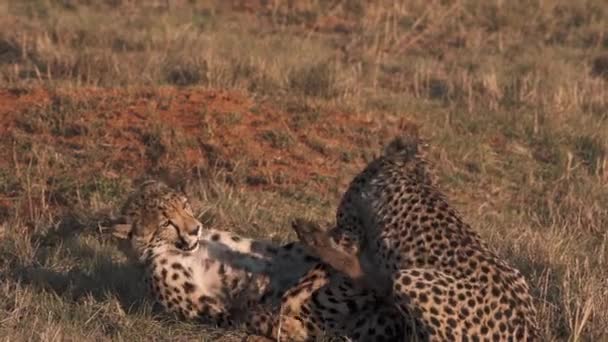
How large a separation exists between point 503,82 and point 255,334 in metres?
5.64

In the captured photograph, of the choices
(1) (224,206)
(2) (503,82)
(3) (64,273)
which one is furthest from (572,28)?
(3) (64,273)

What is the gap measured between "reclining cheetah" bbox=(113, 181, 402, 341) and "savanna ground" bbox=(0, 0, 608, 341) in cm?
15

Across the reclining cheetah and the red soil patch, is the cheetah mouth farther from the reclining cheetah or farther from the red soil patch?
the red soil patch

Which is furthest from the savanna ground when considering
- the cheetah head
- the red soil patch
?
the cheetah head

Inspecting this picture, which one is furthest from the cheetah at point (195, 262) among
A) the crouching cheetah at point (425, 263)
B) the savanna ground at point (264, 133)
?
the crouching cheetah at point (425, 263)

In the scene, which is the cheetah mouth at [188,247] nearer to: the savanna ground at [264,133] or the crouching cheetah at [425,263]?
the savanna ground at [264,133]

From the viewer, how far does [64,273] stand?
210 inches

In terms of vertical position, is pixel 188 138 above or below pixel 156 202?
below

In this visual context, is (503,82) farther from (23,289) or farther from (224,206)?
(23,289)

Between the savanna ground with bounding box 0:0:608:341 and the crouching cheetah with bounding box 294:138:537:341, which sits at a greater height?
the crouching cheetah with bounding box 294:138:537:341

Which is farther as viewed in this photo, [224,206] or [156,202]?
[224,206]

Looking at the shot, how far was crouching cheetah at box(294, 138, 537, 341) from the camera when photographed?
4.09 metres

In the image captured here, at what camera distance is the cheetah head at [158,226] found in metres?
4.80

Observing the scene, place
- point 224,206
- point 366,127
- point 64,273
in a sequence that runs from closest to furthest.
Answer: point 64,273 → point 224,206 → point 366,127
